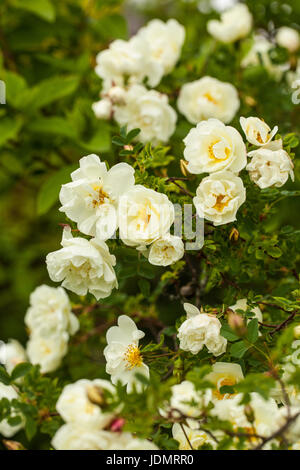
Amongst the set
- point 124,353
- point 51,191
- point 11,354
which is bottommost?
point 11,354

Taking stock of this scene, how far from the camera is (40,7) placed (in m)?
1.55

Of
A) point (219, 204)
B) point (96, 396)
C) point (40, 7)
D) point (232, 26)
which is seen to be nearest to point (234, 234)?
point (219, 204)

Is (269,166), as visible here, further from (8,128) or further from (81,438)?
(8,128)

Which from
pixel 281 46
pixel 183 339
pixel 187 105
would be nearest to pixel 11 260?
pixel 187 105

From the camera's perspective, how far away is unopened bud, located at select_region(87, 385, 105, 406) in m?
0.69

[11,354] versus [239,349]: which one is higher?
[239,349]

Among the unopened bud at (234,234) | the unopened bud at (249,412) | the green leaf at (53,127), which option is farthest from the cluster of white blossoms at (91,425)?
the green leaf at (53,127)

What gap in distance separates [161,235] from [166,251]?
31 millimetres

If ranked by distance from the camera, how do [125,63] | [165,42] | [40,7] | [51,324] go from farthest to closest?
[40,7] → [165,42] → [125,63] → [51,324]

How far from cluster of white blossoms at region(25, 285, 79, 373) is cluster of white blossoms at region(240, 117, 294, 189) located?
0.54m

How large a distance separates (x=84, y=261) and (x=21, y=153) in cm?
84

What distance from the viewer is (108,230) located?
0.85 m

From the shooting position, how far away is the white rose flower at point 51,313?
120 cm

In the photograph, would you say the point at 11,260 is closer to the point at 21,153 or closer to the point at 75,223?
the point at 21,153
